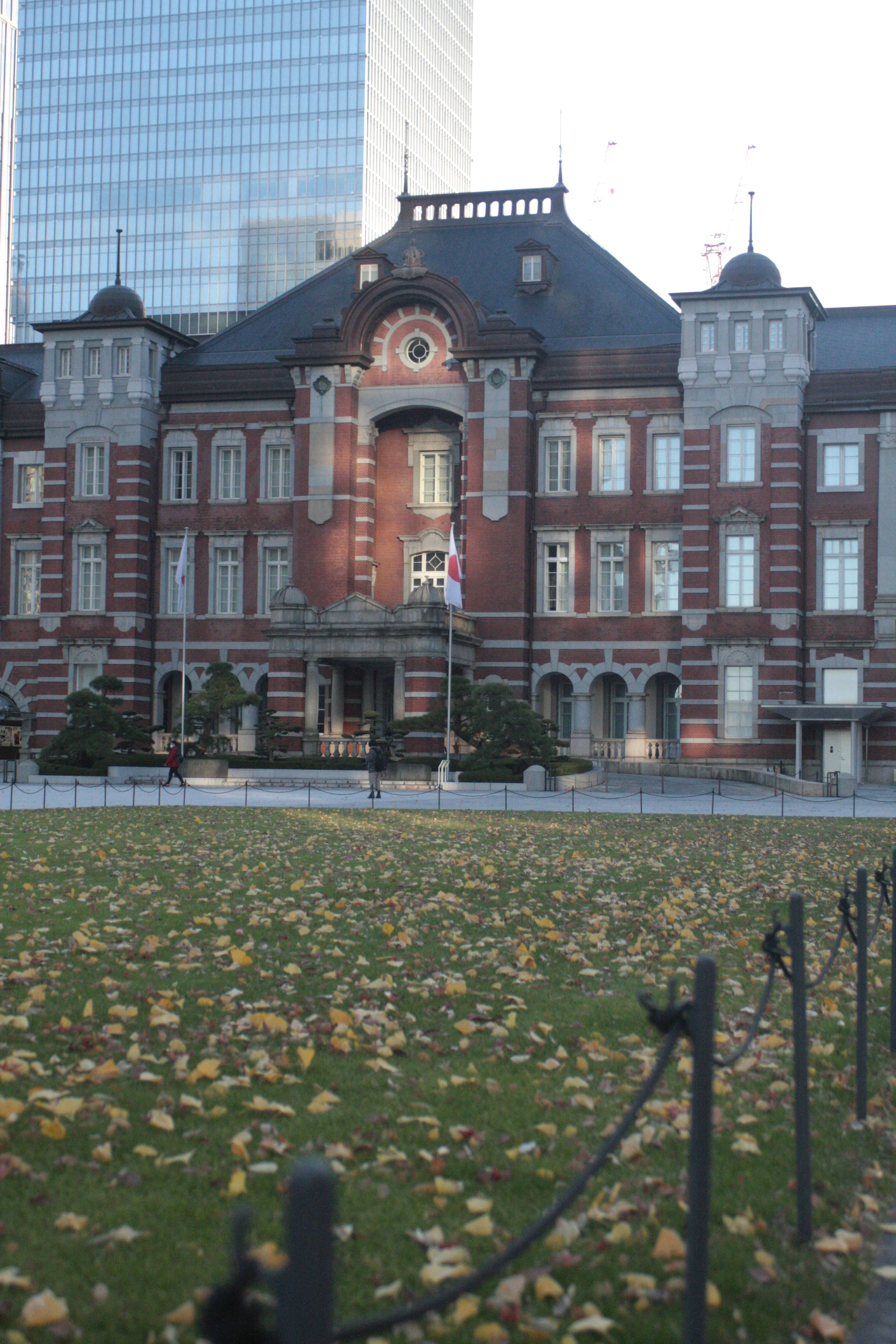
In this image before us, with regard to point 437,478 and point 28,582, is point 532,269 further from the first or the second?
point 28,582

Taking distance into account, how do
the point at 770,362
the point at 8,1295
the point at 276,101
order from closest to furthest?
1. the point at 8,1295
2. the point at 770,362
3. the point at 276,101

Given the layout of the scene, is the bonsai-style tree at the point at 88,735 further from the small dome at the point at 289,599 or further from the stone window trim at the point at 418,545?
the stone window trim at the point at 418,545

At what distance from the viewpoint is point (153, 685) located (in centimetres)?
5450

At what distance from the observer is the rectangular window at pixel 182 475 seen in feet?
180

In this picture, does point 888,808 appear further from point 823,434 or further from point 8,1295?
point 8,1295

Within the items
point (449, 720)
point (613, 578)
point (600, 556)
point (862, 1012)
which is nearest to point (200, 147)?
point (600, 556)

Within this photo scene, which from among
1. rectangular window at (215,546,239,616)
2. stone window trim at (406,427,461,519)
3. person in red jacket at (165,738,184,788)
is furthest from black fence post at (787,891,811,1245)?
rectangular window at (215,546,239,616)

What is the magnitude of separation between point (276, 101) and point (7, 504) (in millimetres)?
63147

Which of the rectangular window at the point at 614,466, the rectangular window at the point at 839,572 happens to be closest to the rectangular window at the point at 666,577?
the rectangular window at the point at 614,466

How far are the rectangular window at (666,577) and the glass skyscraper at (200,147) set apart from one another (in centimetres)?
6566

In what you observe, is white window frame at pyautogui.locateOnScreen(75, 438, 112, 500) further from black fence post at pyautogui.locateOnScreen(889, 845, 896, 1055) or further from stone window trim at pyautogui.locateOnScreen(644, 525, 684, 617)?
black fence post at pyautogui.locateOnScreen(889, 845, 896, 1055)

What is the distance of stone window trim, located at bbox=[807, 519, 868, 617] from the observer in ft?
159

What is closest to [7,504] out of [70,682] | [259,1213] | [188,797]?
[70,682]

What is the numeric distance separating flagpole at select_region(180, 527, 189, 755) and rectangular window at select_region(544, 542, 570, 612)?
41.8ft
